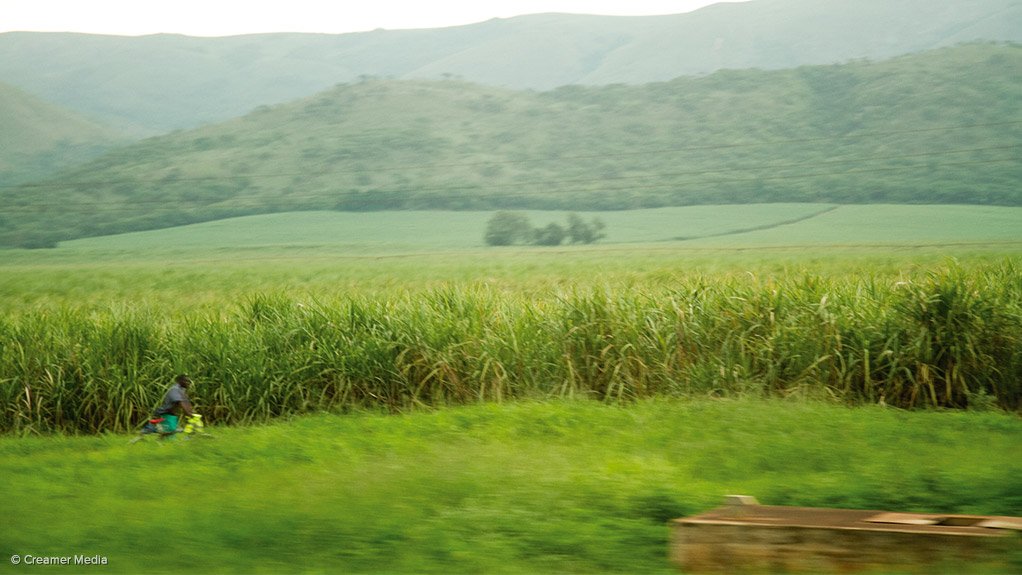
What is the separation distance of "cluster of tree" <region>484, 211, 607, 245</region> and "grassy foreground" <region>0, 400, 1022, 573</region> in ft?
244

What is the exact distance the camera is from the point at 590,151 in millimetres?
112375

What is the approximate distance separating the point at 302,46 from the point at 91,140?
50.0m

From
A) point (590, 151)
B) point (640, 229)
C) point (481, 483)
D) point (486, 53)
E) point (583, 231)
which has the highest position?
point (486, 53)

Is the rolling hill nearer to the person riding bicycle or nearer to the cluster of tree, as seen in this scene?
the cluster of tree

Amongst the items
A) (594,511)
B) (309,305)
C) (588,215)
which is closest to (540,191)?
(588,215)

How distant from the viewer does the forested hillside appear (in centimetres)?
9594

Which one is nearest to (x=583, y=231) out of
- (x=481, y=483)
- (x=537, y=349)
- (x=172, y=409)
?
(x=537, y=349)

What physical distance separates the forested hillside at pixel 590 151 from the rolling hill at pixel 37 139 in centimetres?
605

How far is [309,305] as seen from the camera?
46.7 ft

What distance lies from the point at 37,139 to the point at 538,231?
212 feet

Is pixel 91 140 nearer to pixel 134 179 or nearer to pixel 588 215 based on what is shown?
pixel 134 179

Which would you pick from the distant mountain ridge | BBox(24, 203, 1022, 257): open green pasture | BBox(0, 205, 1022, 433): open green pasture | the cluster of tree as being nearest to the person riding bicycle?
BBox(0, 205, 1022, 433): open green pasture

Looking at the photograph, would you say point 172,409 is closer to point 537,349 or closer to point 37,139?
point 537,349

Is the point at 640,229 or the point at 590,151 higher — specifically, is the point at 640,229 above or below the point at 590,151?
below
